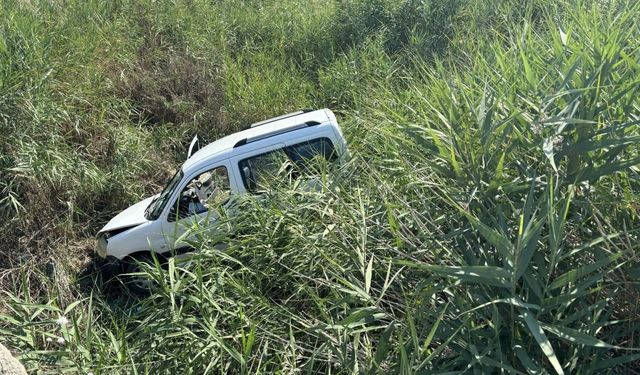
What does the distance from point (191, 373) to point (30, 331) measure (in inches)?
48.8

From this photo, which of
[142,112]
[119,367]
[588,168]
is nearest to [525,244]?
[588,168]

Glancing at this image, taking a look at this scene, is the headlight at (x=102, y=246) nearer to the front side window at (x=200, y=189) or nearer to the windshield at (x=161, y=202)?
the windshield at (x=161, y=202)

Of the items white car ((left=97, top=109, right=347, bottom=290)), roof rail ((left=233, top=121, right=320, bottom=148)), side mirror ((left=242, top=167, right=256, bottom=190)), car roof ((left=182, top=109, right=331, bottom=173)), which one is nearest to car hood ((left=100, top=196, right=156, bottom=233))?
white car ((left=97, top=109, right=347, bottom=290))

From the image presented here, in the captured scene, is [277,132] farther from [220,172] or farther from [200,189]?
[200,189]

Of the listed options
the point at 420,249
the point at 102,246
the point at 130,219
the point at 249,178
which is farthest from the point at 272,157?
the point at 420,249

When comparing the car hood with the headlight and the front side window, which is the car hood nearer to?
the headlight

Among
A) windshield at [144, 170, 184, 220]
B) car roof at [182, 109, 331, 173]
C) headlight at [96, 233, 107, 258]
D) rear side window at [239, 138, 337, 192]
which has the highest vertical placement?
→ car roof at [182, 109, 331, 173]

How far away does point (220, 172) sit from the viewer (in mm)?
5996

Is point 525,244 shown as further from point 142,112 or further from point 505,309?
point 142,112

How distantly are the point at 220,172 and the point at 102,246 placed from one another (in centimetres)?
154

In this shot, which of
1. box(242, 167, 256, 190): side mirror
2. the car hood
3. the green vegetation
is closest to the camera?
the green vegetation

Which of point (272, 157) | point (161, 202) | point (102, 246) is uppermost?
point (272, 157)

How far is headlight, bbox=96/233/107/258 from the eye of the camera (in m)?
6.22

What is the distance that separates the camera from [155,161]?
8312 mm
